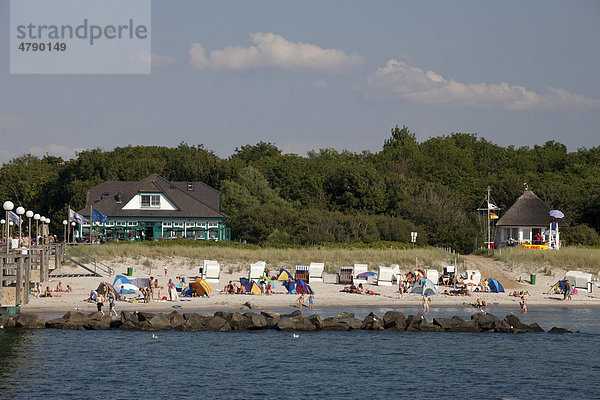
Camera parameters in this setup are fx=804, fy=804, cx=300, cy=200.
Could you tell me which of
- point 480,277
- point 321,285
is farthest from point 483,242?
point 321,285

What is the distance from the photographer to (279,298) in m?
43.1

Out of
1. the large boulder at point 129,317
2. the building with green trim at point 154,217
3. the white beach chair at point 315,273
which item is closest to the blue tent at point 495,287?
the white beach chair at point 315,273

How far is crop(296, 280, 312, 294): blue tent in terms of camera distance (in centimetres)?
4399

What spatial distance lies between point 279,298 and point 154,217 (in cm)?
3273

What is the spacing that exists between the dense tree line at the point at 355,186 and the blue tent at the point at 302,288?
21031 millimetres

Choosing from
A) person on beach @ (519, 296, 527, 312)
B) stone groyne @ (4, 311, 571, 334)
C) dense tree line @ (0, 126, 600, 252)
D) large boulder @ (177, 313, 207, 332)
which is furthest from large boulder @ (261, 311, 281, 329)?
dense tree line @ (0, 126, 600, 252)

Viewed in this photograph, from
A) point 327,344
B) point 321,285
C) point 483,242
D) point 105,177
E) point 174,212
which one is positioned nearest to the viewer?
point 327,344

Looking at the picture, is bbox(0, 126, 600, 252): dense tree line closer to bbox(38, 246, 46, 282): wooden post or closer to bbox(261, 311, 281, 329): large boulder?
bbox(38, 246, 46, 282): wooden post

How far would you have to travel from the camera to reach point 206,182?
88.6 metres

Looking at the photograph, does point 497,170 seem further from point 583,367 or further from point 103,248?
point 583,367

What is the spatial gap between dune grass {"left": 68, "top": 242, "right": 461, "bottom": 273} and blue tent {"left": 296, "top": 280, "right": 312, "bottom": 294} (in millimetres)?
7429

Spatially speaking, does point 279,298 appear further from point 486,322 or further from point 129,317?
point 486,322

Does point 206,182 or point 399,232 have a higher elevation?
point 206,182

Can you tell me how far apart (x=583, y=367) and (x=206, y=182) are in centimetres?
6293
